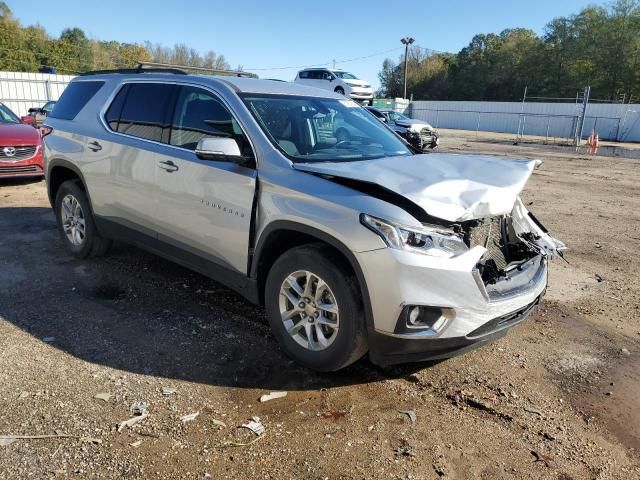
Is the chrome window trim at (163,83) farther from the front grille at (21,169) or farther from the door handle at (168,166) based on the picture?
the front grille at (21,169)

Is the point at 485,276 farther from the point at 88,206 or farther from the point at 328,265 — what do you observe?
the point at 88,206

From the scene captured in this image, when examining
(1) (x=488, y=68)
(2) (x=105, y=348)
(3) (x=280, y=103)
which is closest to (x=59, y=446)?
(2) (x=105, y=348)

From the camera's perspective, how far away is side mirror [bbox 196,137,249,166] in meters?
3.62

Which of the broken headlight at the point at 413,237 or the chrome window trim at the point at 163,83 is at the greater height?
the chrome window trim at the point at 163,83

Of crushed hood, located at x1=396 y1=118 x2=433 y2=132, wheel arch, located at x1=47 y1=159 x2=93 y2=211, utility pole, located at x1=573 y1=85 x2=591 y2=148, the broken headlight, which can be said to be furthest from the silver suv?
utility pole, located at x1=573 y1=85 x2=591 y2=148

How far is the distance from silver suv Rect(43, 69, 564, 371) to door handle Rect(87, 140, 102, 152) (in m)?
0.02

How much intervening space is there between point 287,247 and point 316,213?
0.54 m

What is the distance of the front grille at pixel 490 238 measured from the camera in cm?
329

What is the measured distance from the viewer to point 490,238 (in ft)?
11.6

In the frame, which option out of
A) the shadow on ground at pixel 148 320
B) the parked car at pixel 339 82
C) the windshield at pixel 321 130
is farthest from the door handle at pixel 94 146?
the parked car at pixel 339 82

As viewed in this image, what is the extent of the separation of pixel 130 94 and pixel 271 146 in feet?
6.73

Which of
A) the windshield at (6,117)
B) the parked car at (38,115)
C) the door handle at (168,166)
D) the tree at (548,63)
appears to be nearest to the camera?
the door handle at (168,166)

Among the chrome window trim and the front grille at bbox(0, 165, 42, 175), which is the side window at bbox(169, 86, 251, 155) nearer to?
the chrome window trim

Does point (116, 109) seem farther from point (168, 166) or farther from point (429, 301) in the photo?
point (429, 301)
